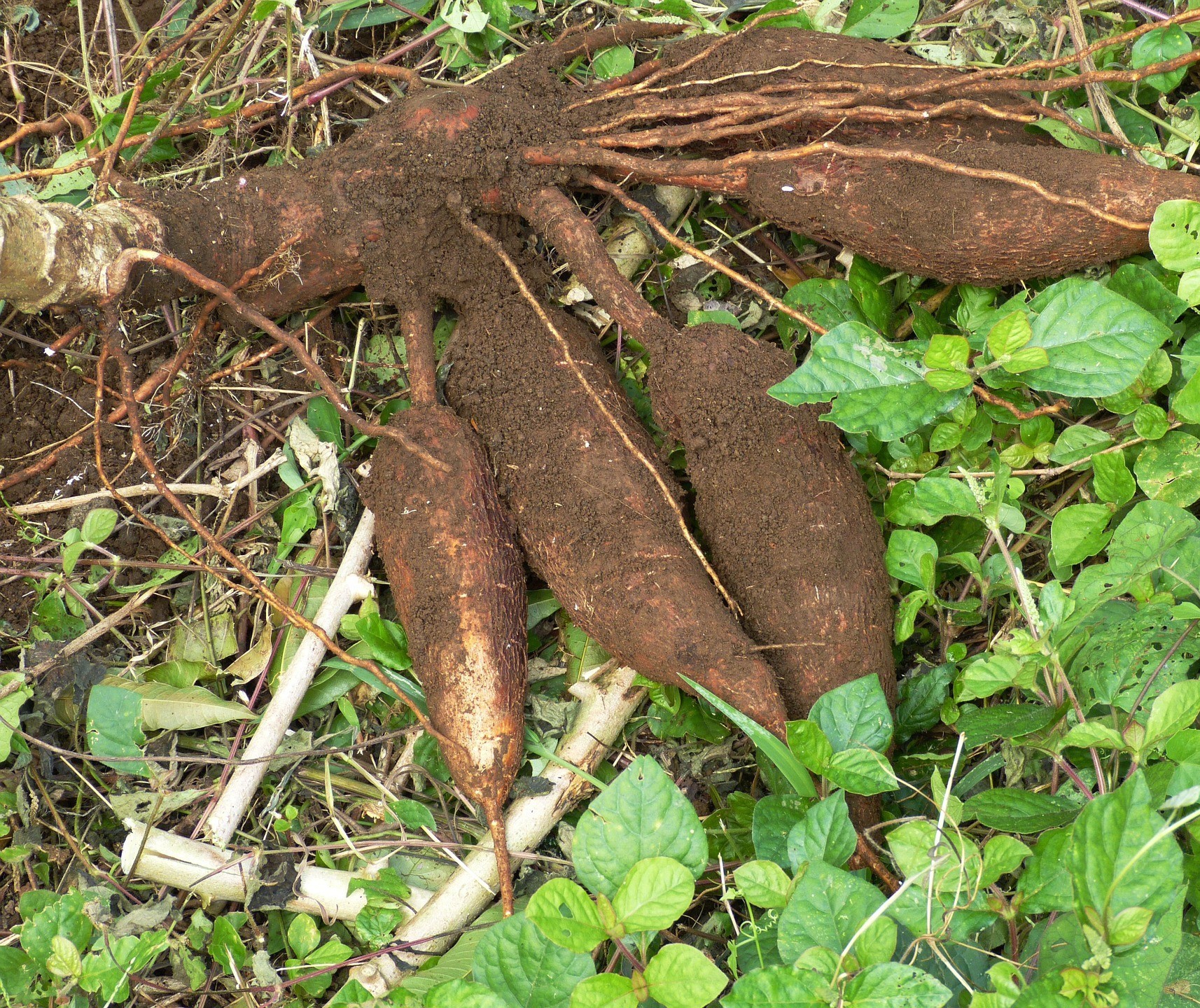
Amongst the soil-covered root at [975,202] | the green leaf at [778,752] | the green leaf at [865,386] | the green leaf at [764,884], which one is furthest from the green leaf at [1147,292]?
the green leaf at [764,884]

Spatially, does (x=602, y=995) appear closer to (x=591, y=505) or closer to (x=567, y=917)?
(x=567, y=917)

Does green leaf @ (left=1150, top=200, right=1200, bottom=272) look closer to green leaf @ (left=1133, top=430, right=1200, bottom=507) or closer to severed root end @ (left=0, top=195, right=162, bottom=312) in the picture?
green leaf @ (left=1133, top=430, right=1200, bottom=507)

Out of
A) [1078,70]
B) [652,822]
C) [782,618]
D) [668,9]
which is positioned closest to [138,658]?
[652,822]

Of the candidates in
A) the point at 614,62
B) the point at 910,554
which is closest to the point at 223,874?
the point at 910,554

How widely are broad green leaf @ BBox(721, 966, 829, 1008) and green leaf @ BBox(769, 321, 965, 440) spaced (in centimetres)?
69

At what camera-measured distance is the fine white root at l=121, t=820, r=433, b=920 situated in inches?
58.5

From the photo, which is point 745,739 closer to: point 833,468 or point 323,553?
point 833,468

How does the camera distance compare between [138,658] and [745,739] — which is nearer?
[745,739]

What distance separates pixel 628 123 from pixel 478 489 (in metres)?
0.64

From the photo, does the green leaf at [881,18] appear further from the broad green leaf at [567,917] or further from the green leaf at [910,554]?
the broad green leaf at [567,917]

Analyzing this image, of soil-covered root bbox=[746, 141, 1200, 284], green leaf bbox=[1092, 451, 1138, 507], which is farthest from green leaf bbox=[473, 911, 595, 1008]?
soil-covered root bbox=[746, 141, 1200, 284]

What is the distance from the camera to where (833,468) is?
140cm

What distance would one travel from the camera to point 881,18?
62.9 inches

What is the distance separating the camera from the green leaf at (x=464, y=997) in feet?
3.73
